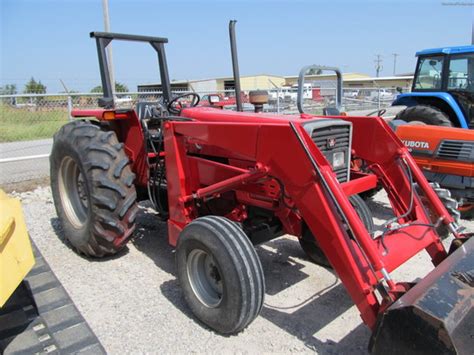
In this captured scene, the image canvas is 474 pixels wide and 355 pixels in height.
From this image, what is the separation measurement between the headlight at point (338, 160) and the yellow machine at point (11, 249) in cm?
201

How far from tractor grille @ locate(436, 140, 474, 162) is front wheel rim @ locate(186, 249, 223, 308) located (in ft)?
11.1

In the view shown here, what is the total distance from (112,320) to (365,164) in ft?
7.27

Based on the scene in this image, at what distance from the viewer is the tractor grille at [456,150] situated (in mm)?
4691

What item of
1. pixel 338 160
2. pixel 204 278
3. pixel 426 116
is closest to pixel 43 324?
pixel 204 278

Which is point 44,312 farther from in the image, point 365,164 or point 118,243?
point 365,164

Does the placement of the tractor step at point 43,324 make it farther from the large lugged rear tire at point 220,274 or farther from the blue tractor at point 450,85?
the blue tractor at point 450,85

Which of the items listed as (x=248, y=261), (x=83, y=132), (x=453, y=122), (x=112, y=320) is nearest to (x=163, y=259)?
(x=112, y=320)

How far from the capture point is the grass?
10.4 m

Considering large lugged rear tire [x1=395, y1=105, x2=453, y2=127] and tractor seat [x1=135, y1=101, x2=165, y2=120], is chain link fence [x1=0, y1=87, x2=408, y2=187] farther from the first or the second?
tractor seat [x1=135, y1=101, x2=165, y2=120]

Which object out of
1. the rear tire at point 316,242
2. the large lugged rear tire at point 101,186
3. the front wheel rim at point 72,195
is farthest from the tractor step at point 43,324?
the rear tire at point 316,242

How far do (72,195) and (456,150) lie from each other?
166 inches

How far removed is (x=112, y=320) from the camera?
9.62ft

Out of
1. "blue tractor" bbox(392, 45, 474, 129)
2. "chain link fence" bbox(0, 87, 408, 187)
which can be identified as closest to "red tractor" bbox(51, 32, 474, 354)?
"chain link fence" bbox(0, 87, 408, 187)

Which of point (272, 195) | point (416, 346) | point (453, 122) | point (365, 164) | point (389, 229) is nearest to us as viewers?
point (416, 346)
